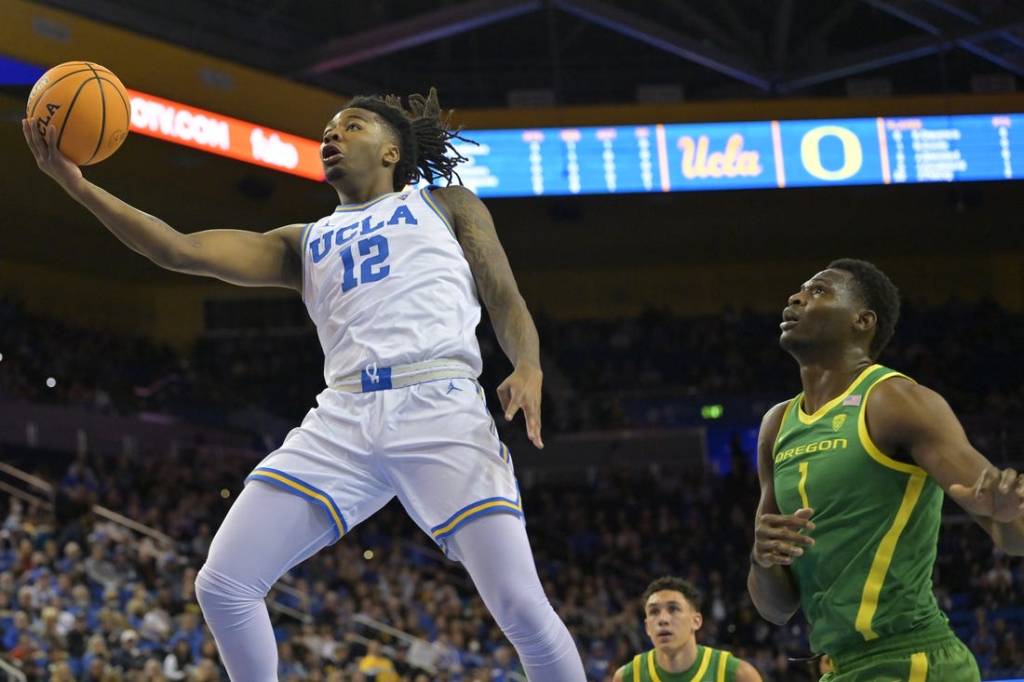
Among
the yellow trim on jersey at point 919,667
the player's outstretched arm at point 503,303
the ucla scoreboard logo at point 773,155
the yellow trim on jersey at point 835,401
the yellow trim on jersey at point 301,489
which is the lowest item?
the yellow trim on jersey at point 919,667

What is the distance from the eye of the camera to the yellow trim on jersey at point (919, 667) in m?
3.08

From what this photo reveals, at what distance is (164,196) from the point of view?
17922mm

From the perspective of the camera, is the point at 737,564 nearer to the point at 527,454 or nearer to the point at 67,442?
the point at 527,454

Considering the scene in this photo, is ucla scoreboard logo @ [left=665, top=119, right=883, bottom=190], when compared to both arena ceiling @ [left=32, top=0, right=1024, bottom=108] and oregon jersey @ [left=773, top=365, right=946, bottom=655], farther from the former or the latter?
oregon jersey @ [left=773, top=365, right=946, bottom=655]

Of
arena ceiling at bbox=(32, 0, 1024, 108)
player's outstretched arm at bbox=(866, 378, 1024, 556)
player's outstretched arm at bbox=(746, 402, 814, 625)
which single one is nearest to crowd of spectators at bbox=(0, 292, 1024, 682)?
arena ceiling at bbox=(32, 0, 1024, 108)

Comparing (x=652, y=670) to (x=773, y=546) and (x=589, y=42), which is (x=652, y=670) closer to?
(x=773, y=546)

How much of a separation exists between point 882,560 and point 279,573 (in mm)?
1655

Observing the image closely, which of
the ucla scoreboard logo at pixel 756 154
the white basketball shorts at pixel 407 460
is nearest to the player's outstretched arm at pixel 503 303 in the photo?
the white basketball shorts at pixel 407 460

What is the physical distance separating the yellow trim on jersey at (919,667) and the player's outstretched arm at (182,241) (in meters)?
2.25

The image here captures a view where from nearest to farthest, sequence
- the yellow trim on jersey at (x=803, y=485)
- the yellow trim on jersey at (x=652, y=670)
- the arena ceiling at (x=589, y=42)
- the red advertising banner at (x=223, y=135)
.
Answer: the yellow trim on jersey at (x=803, y=485) < the yellow trim on jersey at (x=652, y=670) < the red advertising banner at (x=223, y=135) < the arena ceiling at (x=589, y=42)

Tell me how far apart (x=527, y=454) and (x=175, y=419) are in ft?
16.8

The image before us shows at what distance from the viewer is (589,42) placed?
794 inches

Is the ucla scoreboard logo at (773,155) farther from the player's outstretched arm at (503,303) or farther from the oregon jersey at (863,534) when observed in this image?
the oregon jersey at (863,534)

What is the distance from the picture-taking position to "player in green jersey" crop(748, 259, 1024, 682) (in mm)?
3096
